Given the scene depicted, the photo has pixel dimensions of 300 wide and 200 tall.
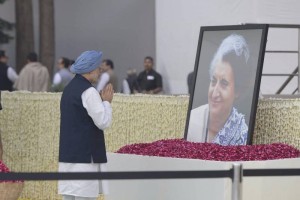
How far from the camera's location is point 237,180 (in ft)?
20.9

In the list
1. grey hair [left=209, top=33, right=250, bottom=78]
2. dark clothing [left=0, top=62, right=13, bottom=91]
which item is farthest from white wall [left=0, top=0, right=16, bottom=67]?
grey hair [left=209, top=33, right=250, bottom=78]

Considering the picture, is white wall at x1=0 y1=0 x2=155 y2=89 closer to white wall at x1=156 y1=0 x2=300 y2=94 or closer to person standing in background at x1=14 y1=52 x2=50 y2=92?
person standing in background at x1=14 y1=52 x2=50 y2=92

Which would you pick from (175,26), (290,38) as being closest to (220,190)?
(290,38)

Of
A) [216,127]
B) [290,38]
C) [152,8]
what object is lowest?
[216,127]

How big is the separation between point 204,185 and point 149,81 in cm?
1084

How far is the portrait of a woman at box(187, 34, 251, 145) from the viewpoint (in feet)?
28.9

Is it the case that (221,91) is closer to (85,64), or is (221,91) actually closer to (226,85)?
(226,85)

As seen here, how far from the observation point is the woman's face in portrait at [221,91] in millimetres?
8898

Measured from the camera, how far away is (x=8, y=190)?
925cm

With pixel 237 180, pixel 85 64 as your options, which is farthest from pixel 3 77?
pixel 237 180

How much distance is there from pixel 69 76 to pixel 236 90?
1079cm

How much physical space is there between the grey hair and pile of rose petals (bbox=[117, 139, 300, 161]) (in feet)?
2.68

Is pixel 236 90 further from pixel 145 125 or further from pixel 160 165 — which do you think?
pixel 145 125

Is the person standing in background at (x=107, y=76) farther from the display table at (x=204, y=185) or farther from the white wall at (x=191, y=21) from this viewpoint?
the display table at (x=204, y=185)
